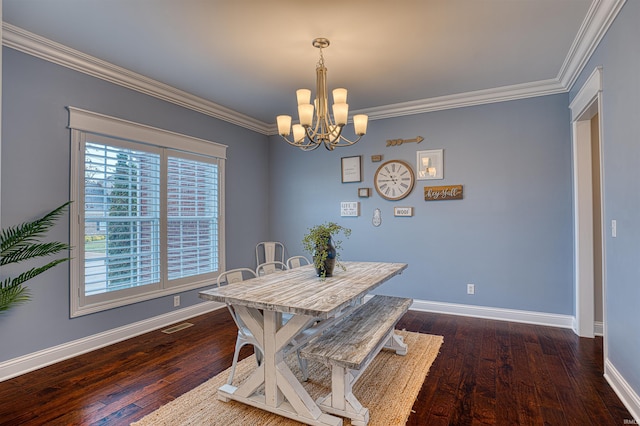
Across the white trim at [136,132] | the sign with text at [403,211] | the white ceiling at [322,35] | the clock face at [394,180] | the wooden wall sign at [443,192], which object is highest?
the white ceiling at [322,35]

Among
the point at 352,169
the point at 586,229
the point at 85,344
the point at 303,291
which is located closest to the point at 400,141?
the point at 352,169

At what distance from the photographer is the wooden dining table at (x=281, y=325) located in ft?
6.35

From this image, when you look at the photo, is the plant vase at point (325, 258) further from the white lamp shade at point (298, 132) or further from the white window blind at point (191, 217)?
the white window blind at point (191, 217)

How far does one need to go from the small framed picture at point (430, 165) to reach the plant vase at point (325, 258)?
2.17 meters

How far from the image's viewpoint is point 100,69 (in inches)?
124

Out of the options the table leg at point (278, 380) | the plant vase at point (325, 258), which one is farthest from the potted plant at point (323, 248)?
the table leg at point (278, 380)

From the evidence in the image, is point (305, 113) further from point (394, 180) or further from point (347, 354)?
point (394, 180)

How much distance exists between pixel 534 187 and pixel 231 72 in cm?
344

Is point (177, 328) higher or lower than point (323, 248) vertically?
lower

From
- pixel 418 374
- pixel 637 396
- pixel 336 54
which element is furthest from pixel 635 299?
pixel 336 54

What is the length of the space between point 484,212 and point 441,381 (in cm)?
223

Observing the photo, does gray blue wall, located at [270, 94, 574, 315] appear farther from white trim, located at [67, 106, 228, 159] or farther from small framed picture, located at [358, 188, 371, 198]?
white trim, located at [67, 106, 228, 159]

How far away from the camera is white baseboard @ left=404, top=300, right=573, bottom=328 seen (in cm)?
370

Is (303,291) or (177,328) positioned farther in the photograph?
(177,328)
